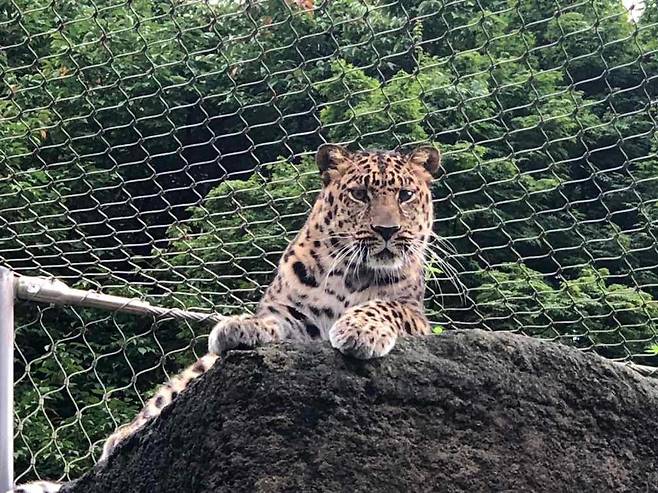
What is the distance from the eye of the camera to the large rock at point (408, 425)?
1740mm

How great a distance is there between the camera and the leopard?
2680 millimetres

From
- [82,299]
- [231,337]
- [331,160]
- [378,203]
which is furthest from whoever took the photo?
[82,299]

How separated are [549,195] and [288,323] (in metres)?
1.52

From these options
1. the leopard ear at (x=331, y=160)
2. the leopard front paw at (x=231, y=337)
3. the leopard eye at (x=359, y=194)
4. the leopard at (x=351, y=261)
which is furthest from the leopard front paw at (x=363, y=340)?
the leopard ear at (x=331, y=160)

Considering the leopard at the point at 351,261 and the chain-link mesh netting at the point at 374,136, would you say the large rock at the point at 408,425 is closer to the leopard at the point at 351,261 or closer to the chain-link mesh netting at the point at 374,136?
the leopard at the point at 351,261

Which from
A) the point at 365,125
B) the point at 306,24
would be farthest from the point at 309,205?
the point at 306,24

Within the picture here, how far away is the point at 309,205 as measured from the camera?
147 inches

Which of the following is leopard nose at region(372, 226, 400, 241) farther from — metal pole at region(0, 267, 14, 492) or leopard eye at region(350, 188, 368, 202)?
metal pole at region(0, 267, 14, 492)

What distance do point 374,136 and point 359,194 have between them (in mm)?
892

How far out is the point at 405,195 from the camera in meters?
2.94

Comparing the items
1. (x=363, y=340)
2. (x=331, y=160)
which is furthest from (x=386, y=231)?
(x=363, y=340)

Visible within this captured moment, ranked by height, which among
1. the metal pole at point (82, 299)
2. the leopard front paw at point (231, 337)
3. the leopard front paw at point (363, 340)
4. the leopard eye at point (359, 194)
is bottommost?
the metal pole at point (82, 299)

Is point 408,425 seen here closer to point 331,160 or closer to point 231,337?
point 231,337

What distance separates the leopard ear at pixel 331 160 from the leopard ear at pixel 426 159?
0.19 m
